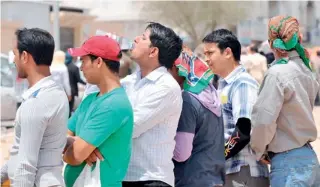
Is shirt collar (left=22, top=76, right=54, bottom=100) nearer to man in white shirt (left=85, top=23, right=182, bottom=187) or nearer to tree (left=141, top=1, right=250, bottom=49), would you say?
man in white shirt (left=85, top=23, right=182, bottom=187)

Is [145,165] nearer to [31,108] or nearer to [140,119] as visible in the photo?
[140,119]

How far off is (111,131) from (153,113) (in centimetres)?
33

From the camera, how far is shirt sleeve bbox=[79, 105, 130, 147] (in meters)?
3.29

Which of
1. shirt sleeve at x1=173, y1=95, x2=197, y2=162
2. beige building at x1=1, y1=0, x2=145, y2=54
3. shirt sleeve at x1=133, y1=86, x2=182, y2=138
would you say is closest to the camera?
shirt sleeve at x1=133, y1=86, x2=182, y2=138

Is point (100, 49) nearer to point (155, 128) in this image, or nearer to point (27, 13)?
point (155, 128)

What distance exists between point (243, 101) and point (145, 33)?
2.98 ft

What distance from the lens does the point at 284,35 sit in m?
4.16

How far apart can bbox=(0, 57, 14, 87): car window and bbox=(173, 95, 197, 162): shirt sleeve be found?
10.8m

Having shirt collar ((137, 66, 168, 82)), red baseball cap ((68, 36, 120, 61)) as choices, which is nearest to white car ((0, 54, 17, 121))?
shirt collar ((137, 66, 168, 82))

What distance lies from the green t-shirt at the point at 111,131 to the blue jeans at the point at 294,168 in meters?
1.14

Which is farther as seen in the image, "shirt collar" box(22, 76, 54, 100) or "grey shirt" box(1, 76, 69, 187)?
"shirt collar" box(22, 76, 54, 100)

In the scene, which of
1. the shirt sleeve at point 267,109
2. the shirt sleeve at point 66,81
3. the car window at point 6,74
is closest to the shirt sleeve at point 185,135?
the shirt sleeve at point 267,109

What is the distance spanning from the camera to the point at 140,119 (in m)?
3.53

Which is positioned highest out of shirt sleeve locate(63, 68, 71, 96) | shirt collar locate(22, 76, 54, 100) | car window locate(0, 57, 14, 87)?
shirt collar locate(22, 76, 54, 100)
